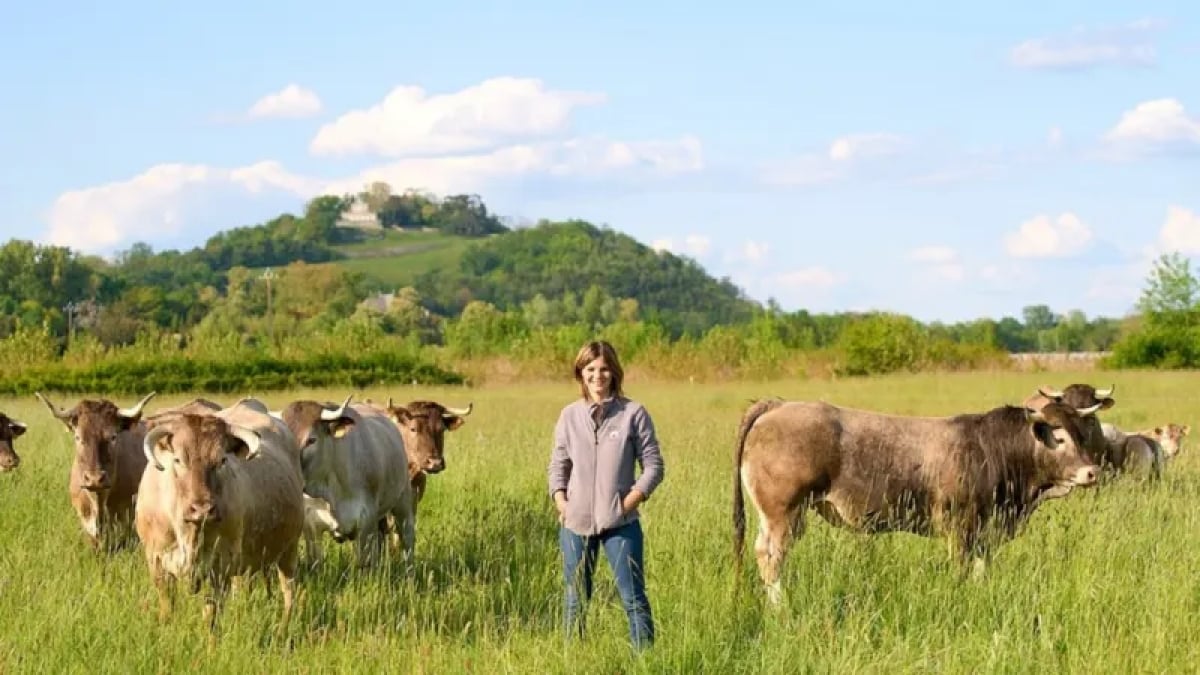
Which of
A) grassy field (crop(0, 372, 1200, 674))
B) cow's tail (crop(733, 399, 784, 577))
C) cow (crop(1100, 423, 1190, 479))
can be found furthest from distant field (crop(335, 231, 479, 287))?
cow's tail (crop(733, 399, 784, 577))

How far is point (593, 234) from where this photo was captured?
188 m

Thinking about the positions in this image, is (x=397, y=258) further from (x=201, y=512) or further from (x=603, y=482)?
(x=603, y=482)

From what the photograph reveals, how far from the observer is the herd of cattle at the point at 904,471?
10742mm

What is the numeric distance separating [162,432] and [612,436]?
2.90 meters

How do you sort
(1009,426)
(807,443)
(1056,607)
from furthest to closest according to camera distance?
(1009,426)
(807,443)
(1056,607)

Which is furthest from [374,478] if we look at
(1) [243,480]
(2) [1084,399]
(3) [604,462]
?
(2) [1084,399]

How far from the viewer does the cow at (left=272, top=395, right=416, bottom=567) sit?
1192cm

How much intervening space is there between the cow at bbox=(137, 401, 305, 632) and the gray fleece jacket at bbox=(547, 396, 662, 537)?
6.94 ft

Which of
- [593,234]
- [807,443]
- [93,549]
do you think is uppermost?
[593,234]

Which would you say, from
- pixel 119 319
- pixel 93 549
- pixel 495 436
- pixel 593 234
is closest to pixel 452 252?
pixel 593 234

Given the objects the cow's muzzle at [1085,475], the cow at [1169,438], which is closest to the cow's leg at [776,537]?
the cow's muzzle at [1085,475]

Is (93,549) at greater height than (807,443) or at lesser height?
lesser

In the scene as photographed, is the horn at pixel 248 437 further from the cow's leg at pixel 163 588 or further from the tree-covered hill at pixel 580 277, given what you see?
the tree-covered hill at pixel 580 277

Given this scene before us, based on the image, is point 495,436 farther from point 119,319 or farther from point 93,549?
point 119,319
